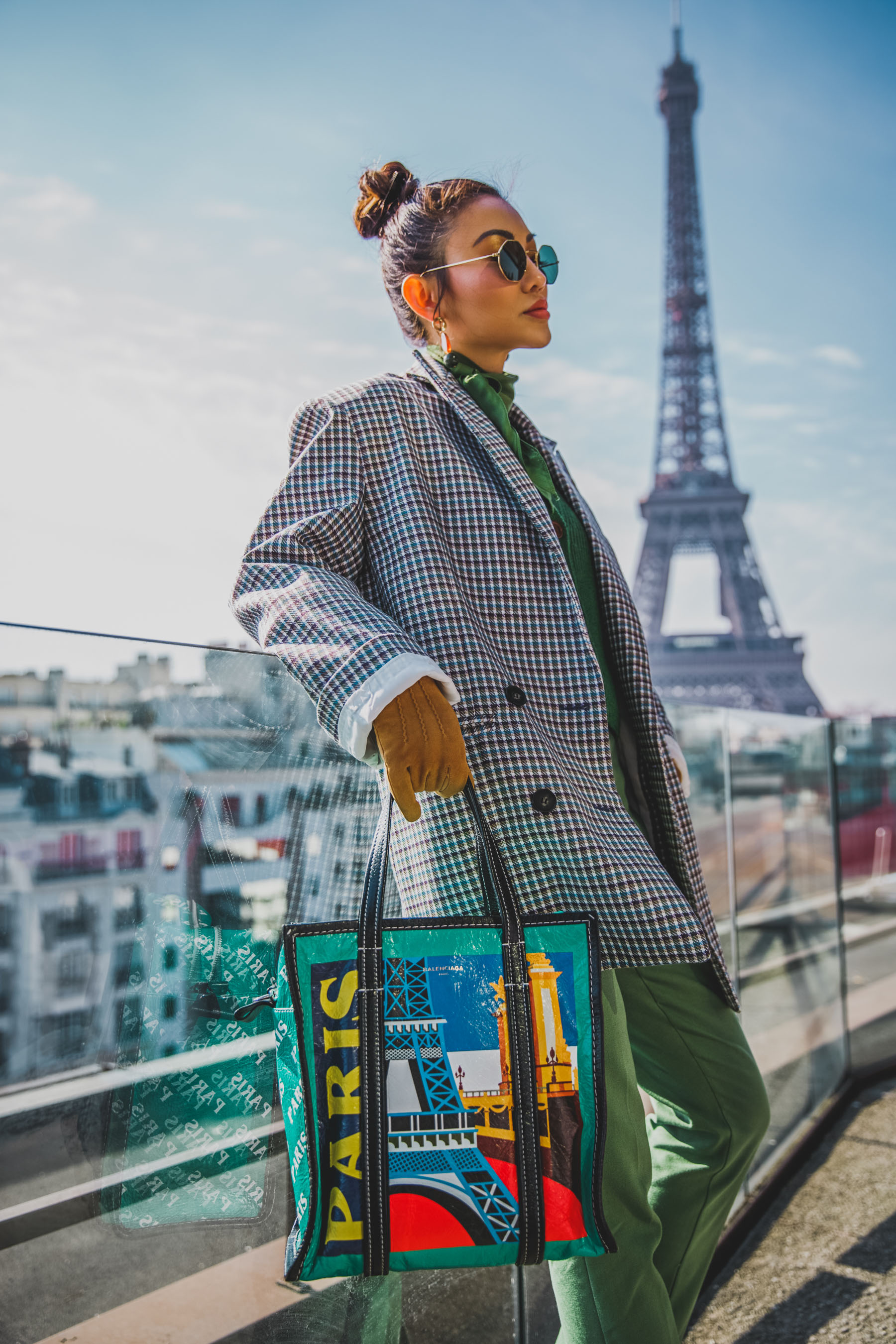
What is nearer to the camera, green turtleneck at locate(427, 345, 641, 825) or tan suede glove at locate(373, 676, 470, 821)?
tan suede glove at locate(373, 676, 470, 821)

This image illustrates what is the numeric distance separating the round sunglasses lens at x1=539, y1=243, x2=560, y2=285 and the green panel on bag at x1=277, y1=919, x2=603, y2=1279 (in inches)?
41.2

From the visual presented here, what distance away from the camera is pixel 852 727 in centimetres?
525

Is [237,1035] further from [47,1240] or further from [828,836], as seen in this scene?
Answer: [828,836]

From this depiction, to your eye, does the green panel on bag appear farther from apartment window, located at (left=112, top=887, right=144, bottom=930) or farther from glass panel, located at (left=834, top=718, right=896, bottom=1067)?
glass panel, located at (left=834, top=718, right=896, bottom=1067)

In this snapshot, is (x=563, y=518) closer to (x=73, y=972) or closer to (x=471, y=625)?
(x=471, y=625)

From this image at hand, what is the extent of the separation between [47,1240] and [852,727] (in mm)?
4795

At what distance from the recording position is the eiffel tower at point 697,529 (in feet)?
85.3

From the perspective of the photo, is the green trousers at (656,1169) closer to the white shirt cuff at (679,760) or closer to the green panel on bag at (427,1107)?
the green panel on bag at (427,1107)

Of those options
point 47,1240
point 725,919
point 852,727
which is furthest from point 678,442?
point 47,1240

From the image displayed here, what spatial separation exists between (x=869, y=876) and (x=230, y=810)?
5.05 meters

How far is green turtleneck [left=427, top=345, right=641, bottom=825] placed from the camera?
1519mm

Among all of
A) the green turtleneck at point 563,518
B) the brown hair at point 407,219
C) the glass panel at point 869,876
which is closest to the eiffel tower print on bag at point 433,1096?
the green turtleneck at point 563,518

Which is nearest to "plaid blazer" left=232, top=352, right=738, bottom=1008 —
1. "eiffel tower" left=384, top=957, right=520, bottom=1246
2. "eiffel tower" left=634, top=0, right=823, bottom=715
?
"eiffel tower" left=384, top=957, right=520, bottom=1246

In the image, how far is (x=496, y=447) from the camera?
4.68 feet
